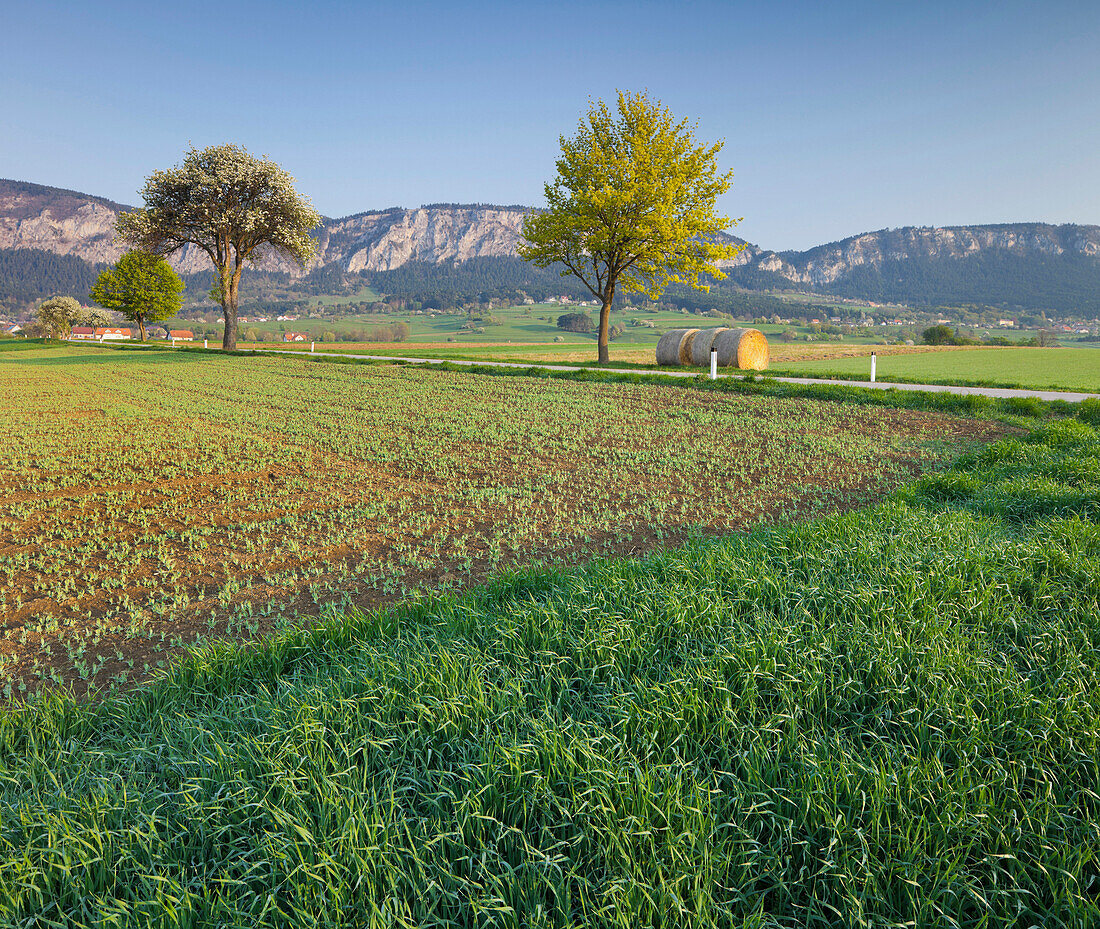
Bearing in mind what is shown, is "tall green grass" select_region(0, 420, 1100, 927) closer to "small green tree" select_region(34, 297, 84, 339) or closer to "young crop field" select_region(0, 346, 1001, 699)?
"young crop field" select_region(0, 346, 1001, 699)

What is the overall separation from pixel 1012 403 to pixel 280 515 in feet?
56.0

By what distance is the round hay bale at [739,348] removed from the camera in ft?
93.1

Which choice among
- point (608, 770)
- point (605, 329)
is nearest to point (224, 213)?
point (605, 329)

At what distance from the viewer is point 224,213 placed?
4084cm

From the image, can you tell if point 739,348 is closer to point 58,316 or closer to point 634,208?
point 634,208

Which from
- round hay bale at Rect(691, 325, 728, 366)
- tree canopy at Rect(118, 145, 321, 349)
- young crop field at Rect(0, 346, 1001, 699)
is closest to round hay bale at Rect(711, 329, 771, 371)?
round hay bale at Rect(691, 325, 728, 366)

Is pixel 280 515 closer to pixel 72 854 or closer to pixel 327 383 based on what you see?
pixel 72 854

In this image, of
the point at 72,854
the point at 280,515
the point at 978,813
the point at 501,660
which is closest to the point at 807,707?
the point at 978,813

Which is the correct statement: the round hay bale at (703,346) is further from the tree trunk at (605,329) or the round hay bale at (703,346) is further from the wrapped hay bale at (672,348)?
the tree trunk at (605,329)

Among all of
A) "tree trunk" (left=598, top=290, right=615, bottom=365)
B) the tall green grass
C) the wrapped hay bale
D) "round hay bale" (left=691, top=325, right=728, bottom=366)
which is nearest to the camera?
the tall green grass

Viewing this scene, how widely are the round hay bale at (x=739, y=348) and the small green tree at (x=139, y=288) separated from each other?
71.9m

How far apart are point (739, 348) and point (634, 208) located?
361 inches

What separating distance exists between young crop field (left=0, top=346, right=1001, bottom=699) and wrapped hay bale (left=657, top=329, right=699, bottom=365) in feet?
44.4

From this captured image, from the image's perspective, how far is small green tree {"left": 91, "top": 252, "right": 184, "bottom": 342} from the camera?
7138 cm
